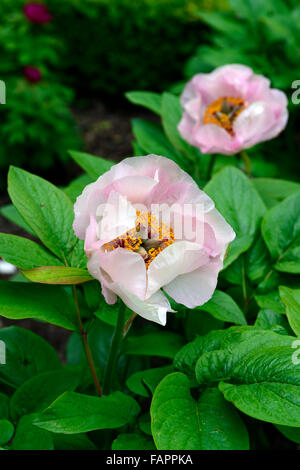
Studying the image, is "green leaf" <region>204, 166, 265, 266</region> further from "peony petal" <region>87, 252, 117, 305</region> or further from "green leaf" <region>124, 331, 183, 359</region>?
"peony petal" <region>87, 252, 117, 305</region>

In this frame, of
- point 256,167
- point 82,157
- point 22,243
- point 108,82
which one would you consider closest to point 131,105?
point 108,82

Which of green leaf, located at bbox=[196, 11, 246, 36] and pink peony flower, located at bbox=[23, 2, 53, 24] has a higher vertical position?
green leaf, located at bbox=[196, 11, 246, 36]

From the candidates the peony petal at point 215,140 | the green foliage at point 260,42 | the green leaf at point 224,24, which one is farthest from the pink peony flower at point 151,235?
the green leaf at point 224,24

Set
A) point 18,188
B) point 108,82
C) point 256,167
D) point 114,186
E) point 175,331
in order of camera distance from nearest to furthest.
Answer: point 114,186 < point 18,188 < point 175,331 < point 256,167 < point 108,82

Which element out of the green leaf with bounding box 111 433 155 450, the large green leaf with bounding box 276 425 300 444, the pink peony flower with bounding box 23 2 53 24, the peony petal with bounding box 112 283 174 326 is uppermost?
the peony petal with bounding box 112 283 174 326

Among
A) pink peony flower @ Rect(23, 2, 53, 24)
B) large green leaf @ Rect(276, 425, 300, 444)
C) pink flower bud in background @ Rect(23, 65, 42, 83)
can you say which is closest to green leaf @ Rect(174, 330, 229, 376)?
large green leaf @ Rect(276, 425, 300, 444)

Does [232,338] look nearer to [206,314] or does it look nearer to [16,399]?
[206,314]
